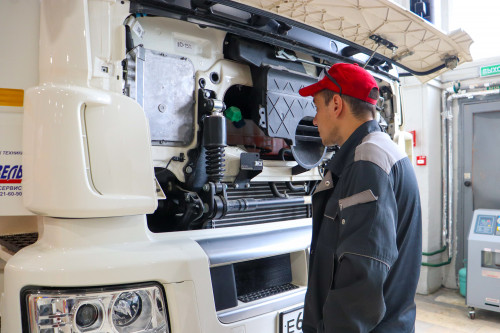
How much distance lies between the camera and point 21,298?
1.17 meters

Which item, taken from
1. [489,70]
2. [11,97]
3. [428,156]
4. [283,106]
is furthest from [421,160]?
[11,97]

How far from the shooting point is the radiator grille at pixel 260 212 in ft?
6.06

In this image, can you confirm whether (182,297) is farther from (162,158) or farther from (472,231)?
(472,231)

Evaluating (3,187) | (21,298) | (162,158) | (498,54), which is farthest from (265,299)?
(498,54)

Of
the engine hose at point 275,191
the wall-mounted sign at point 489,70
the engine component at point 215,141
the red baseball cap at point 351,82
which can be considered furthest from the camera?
the wall-mounted sign at point 489,70

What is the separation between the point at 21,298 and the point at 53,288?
103 mm

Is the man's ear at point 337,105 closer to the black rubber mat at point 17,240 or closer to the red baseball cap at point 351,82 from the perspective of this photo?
the red baseball cap at point 351,82

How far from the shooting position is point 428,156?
19.2 feet

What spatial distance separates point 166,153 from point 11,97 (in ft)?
1.98

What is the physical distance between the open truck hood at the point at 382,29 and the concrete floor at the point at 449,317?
3433mm

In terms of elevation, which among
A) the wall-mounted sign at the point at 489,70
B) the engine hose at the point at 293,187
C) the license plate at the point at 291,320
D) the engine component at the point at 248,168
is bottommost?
the license plate at the point at 291,320

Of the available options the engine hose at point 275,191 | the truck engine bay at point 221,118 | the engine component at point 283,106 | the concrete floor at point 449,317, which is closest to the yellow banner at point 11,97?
the truck engine bay at point 221,118

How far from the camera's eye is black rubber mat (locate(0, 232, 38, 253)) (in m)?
1.51

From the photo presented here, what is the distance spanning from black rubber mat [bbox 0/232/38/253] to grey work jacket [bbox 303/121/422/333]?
1.14m
